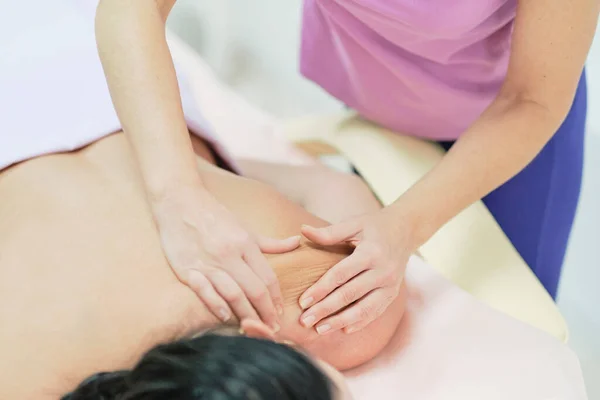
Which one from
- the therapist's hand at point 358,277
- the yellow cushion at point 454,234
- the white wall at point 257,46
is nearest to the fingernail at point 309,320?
the therapist's hand at point 358,277

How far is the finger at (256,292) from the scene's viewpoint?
0.74 meters

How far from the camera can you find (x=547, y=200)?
1236 mm

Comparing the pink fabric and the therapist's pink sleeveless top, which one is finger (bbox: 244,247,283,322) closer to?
the pink fabric

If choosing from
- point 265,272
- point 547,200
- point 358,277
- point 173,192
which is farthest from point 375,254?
point 547,200

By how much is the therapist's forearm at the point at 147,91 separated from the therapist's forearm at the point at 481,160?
31cm

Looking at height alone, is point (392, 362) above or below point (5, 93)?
below

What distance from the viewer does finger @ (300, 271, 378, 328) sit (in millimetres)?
781

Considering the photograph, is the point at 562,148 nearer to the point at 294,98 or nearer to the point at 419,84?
the point at 419,84

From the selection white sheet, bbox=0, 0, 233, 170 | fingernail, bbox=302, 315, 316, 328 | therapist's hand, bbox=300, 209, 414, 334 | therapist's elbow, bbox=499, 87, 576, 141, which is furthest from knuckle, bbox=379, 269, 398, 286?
white sheet, bbox=0, 0, 233, 170

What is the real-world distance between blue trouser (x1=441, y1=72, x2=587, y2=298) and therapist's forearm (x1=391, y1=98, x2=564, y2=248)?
26 cm

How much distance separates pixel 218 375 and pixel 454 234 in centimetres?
66

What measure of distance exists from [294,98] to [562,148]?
4.41 ft

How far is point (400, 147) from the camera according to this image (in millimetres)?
1284

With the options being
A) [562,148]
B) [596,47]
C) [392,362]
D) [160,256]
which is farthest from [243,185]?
[596,47]
